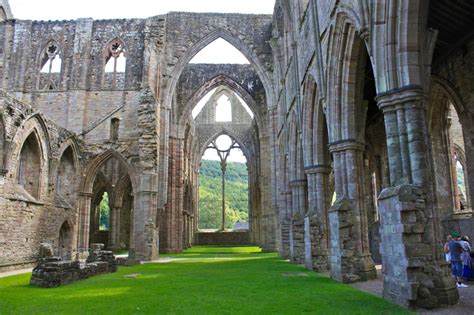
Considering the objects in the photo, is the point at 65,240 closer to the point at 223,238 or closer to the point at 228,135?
the point at 223,238

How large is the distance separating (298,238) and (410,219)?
901cm

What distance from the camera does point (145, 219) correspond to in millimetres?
17891

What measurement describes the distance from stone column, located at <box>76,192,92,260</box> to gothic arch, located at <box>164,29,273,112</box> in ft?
23.7

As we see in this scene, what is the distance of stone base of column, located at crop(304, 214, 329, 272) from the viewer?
1136cm

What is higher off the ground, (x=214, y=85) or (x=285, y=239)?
(x=214, y=85)

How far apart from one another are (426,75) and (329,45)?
12.9ft

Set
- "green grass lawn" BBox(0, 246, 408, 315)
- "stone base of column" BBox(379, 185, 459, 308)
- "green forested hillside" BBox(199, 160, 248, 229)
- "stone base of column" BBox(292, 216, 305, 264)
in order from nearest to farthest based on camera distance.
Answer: "stone base of column" BBox(379, 185, 459, 308) < "green grass lawn" BBox(0, 246, 408, 315) < "stone base of column" BBox(292, 216, 305, 264) < "green forested hillside" BBox(199, 160, 248, 229)

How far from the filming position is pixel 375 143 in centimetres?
1722

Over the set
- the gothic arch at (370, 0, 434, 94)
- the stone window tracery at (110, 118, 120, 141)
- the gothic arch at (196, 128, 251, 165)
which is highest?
the gothic arch at (196, 128, 251, 165)

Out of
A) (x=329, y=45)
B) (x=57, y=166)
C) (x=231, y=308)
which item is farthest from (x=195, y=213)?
(x=231, y=308)

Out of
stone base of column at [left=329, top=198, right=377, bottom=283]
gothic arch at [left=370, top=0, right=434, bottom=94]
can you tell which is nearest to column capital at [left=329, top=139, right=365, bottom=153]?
stone base of column at [left=329, top=198, right=377, bottom=283]

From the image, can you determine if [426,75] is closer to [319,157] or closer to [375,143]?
[319,157]

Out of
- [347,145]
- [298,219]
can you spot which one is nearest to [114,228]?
[298,219]

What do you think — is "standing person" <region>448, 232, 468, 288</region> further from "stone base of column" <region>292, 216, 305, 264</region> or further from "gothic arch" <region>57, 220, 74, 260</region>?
"gothic arch" <region>57, 220, 74, 260</region>
